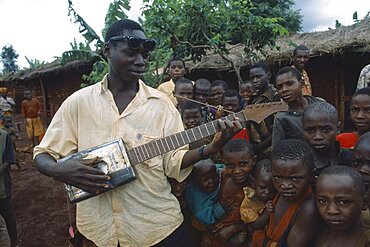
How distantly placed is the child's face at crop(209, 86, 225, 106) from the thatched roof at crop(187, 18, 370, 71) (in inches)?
109

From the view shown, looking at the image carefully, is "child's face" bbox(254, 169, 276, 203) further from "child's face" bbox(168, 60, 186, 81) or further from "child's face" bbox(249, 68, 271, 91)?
"child's face" bbox(168, 60, 186, 81)

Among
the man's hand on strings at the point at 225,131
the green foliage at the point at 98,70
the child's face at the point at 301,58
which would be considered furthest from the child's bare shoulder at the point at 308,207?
the green foliage at the point at 98,70

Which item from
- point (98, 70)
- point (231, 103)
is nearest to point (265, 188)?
Answer: point (231, 103)

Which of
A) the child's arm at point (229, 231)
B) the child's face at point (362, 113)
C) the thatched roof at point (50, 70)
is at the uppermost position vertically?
the thatched roof at point (50, 70)

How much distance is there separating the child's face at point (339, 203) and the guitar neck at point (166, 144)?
71 centimetres

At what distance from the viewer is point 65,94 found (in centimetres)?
1260

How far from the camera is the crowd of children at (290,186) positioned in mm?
1583

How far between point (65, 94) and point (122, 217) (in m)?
11.6

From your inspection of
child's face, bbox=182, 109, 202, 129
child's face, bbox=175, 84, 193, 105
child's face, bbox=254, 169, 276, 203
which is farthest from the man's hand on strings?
child's face, bbox=175, 84, 193, 105

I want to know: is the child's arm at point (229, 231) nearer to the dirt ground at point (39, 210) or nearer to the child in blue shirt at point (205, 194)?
the child in blue shirt at point (205, 194)

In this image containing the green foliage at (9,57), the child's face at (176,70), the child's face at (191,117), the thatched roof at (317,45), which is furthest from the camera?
the green foliage at (9,57)

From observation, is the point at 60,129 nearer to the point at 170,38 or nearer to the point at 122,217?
the point at 122,217

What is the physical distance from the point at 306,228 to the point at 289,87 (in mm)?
1345

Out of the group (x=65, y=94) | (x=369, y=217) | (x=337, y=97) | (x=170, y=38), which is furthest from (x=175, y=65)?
(x=65, y=94)
